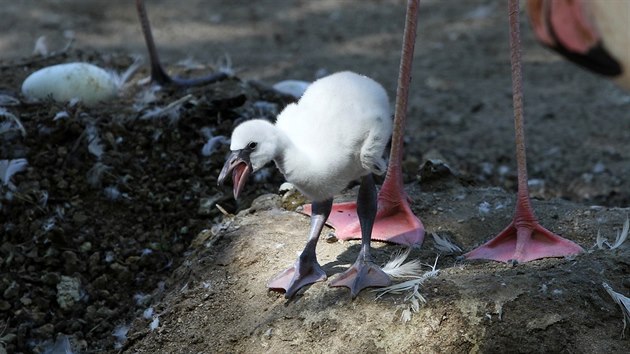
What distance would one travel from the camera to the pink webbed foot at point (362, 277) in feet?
7.88

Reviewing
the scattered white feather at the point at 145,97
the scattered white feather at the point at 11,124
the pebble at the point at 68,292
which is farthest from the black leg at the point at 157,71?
the pebble at the point at 68,292

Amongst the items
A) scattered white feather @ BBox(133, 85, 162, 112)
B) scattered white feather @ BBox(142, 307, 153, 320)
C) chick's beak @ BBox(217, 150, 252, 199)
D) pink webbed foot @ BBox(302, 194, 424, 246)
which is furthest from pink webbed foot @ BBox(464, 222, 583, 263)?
scattered white feather @ BBox(133, 85, 162, 112)

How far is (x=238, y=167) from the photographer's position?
91.9 inches

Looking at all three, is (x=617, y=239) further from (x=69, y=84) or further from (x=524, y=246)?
(x=69, y=84)

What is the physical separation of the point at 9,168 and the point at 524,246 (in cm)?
166

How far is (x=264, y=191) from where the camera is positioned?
130 inches

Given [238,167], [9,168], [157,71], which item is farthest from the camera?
[157,71]

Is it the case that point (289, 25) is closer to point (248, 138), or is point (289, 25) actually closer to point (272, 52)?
point (272, 52)

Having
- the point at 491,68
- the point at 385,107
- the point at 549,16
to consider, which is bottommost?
the point at 491,68

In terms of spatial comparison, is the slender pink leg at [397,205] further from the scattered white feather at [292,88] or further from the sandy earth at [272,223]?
the scattered white feather at [292,88]

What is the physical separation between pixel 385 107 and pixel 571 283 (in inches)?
24.6

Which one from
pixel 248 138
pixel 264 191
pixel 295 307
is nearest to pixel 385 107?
pixel 248 138

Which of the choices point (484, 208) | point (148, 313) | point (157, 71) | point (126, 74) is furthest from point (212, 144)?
point (484, 208)

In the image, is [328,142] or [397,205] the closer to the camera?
[328,142]
